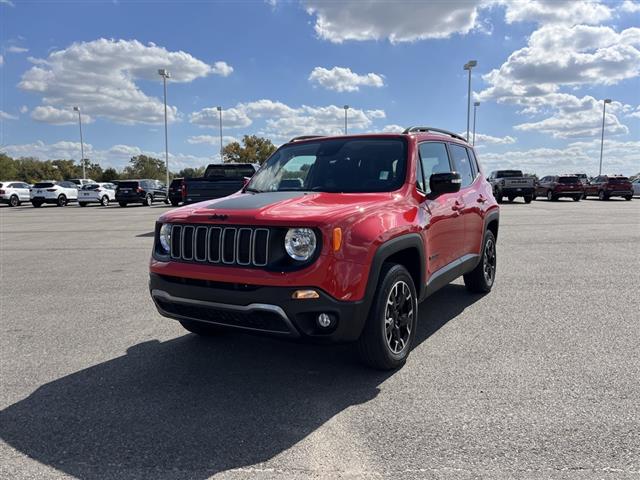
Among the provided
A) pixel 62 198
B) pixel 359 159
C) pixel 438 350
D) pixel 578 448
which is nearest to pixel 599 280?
pixel 438 350

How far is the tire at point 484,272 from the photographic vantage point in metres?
6.18

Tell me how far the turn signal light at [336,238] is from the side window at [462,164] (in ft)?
8.76

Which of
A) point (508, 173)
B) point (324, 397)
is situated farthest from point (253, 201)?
point (508, 173)

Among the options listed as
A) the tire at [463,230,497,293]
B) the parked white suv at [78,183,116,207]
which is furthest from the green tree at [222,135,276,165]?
the tire at [463,230,497,293]

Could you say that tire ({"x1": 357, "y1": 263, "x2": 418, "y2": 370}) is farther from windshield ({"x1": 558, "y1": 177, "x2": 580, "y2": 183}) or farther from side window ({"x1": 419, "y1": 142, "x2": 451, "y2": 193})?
windshield ({"x1": 558, "y1": 177, "x2": 580, "y2": 183})

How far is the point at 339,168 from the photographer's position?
4.55 m

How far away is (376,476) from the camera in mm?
2547

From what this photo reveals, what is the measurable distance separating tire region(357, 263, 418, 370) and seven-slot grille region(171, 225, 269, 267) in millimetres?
902

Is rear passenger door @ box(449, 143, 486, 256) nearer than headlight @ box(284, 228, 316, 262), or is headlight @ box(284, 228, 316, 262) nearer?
headlight @ box(284, 228, 316, 262)

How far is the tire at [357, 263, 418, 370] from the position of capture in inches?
141

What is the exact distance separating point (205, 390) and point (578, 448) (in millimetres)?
2413

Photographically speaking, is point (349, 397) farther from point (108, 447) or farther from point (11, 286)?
point (11, 286)

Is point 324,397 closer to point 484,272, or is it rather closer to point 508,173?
point 484,272

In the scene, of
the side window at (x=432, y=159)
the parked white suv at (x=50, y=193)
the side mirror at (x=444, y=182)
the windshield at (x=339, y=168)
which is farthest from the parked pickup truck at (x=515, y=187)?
the parked white suv at (x=50, y=193)
